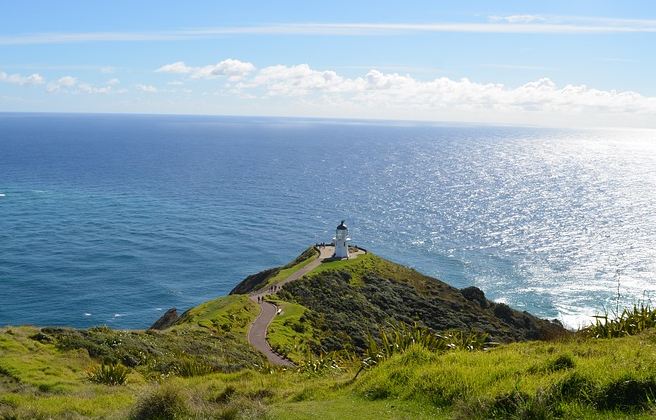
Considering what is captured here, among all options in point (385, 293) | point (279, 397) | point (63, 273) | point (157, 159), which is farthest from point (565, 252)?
point (157, 159)

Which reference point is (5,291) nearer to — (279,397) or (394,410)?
(279,397)

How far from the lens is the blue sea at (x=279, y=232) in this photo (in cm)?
6047

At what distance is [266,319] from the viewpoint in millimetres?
41406

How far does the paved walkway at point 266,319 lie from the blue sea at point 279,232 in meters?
12.4

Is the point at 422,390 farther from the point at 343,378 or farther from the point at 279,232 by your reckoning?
the point at 279,232

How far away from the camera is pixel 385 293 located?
53.0 m

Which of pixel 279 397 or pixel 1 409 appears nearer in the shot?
pixel 1 409

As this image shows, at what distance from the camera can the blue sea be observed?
6047 cm

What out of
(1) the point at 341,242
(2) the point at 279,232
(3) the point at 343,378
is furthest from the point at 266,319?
(2) the point at 279,232

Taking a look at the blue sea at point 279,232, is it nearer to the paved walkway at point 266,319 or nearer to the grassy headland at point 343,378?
the paved walkway at point 266,319

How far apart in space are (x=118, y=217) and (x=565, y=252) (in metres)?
71.3

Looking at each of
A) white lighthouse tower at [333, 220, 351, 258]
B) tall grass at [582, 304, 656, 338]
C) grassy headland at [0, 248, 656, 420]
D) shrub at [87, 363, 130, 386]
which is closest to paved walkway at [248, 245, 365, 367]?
white lighthouse tower at [333, 220, 351, 258]

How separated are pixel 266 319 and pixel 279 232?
46.6 meters

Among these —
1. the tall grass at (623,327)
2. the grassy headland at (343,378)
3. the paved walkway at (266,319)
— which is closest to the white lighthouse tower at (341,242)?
the paved walkway at (266,319)
